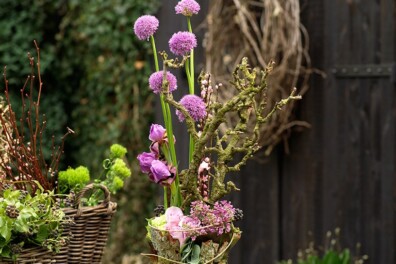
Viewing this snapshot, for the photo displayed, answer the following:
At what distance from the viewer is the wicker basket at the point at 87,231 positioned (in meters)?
2.05

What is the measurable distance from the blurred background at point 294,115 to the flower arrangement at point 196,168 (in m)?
1.95

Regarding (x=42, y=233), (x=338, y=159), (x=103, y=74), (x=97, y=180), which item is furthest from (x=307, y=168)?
(x=42, y=233)

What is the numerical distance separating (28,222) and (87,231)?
22 centimetres

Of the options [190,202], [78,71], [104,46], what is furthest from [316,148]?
[190,202]

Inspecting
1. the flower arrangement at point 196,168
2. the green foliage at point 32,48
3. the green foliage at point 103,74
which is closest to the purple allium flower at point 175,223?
the flower arrangement at point 196,168

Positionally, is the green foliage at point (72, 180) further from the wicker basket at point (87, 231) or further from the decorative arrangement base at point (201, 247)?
the decorative arrangement base at point (201, 247)

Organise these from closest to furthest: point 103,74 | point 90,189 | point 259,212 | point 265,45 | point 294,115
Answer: point 90,189 < point 265,45 < point 294,115 < point 259,212 < point 103,74

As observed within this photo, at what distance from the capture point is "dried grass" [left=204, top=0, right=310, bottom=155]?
12.6 ft

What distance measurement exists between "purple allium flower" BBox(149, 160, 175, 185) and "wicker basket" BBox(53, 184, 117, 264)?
1.09ft

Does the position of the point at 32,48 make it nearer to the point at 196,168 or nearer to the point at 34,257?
the point at 34,257

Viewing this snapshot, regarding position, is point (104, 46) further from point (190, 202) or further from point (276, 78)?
point (190, 202)

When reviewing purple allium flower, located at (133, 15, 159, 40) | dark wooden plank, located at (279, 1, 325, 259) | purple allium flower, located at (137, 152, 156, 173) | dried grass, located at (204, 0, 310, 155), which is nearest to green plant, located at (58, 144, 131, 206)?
purple allium flower, located at (137, 152, 156, 173)

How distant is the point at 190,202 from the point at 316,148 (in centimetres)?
225

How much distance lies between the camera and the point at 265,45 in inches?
151
